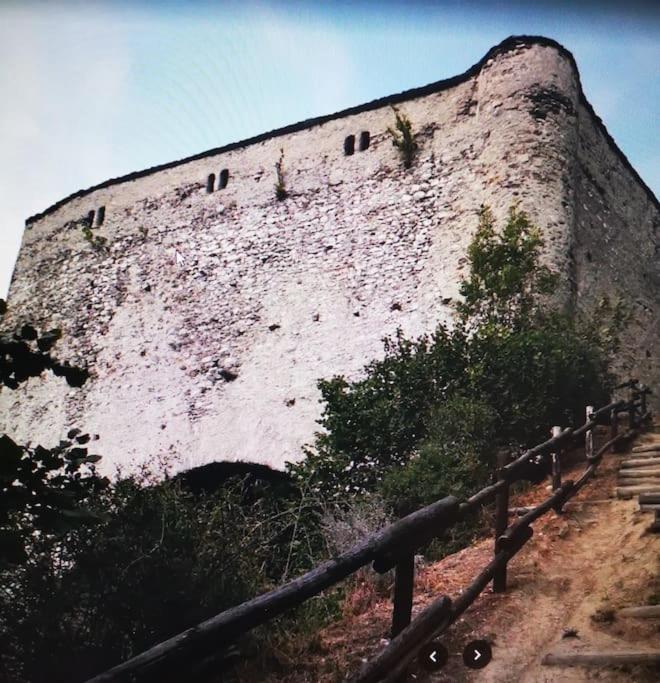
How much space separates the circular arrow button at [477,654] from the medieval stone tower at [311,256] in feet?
25.3

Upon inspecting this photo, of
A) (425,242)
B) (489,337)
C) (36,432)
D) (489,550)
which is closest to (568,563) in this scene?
(489,550)

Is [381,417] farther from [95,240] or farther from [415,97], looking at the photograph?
[95,240]

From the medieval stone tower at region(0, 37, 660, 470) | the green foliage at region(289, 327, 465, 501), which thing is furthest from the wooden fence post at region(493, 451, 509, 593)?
the medieval stone tower at region(0, 37, 660, 470)

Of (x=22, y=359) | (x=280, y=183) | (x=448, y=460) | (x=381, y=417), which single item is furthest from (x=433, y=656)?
(x=280, y=183)

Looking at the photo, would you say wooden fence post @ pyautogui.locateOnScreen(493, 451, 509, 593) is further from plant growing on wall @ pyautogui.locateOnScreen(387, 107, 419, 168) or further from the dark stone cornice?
the dark stone cornice

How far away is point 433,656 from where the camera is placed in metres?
3.29

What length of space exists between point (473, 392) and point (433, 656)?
17.5 ft

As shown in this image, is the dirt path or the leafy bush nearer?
the dirt path

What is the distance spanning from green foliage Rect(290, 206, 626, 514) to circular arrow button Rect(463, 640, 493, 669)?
340cm

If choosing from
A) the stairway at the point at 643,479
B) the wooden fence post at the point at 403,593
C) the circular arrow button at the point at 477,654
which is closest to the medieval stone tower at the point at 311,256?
the stairway at the point at 643,479

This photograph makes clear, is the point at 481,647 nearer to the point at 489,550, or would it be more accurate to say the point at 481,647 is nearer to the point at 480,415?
the point at 489,550

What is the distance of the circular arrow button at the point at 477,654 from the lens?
11.0 feet

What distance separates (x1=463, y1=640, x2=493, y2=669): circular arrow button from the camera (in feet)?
11.0

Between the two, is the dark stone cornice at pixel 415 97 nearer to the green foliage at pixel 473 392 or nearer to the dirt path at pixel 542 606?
the green foliage at pixel 473 392
